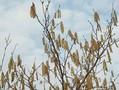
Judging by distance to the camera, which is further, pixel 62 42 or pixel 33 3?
pixel 62 42

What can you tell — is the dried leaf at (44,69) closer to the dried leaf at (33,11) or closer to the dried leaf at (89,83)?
the dried leaf at (89,83)

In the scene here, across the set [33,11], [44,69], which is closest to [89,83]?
[44,69]

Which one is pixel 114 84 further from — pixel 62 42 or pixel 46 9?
pixel 46 9

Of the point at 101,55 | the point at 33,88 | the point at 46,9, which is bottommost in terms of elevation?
the point at 33,88

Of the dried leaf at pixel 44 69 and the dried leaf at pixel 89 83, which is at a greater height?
the dried leaf at pixel 44 69

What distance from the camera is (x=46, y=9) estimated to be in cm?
593

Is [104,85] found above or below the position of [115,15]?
below

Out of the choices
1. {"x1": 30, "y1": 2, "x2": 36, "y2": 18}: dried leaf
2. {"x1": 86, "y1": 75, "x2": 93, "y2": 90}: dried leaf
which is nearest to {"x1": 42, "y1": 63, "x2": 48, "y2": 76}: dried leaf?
{"x1": 86, "y1": 75, "x2": 93, "y2": 90}: dried leaf

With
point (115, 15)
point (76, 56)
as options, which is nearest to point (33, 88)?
point (76, 56)

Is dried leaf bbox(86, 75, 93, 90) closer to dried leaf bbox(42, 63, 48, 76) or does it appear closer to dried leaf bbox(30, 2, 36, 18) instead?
dried leaf bbox(42, 63, 48, 76)

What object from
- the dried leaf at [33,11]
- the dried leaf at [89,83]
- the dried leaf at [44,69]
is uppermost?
the dried leaf at [33,11]

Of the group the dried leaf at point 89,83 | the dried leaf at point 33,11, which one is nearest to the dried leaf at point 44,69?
the dried leaf at point 89,83

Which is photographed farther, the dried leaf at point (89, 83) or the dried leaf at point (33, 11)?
the dried leaf at point (33, 11)

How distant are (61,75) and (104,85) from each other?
2.71 feet
